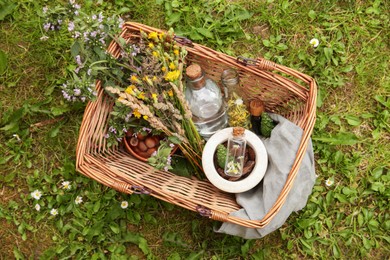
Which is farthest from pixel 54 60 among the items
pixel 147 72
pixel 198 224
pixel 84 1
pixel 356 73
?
pixel 356 73

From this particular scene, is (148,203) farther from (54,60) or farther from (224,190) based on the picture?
(54,60)

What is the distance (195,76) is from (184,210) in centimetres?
77

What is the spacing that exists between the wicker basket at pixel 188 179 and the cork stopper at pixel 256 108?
0.06 metres

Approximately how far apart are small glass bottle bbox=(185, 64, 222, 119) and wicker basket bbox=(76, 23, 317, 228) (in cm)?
11

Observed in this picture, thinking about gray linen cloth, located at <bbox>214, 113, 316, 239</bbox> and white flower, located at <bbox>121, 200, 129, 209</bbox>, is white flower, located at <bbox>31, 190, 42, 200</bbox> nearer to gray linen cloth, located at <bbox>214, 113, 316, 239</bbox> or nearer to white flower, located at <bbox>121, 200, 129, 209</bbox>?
white flower, located at <bbox>121, 200, 129, 209</bbox>

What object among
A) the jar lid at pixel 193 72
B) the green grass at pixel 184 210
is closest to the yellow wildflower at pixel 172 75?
the jar lid at pixel 193 72

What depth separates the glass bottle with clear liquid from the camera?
1.82 meters

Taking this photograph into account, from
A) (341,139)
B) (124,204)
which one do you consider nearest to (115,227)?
(124,204)

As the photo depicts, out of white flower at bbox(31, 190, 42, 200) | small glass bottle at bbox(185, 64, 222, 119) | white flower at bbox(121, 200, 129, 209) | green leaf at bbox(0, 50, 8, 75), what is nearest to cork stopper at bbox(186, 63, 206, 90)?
small glass bottle at bbox(185, 64, 222, 119)

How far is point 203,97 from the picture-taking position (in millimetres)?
1862

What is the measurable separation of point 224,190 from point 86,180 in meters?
0.80

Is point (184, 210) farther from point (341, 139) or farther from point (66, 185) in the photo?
point (341, 139)

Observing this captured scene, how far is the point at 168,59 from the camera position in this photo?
179 cm

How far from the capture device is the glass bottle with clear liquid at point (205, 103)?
1817 millimetres
